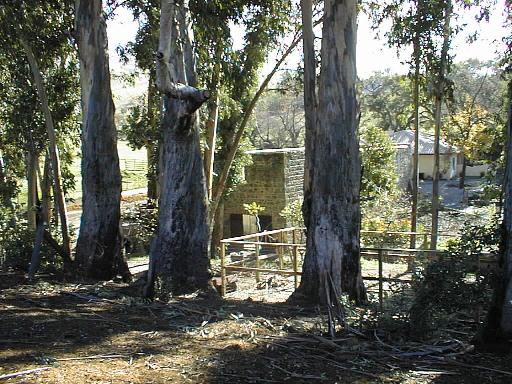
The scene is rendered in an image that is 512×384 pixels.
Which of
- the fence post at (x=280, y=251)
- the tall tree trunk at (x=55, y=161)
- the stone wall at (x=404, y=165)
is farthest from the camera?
the stone wall at (x=404, y=165)

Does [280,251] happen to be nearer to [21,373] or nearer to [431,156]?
[21,373]

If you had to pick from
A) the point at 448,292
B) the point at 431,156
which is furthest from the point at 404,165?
the point at 448,292

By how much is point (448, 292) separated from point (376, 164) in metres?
17.9

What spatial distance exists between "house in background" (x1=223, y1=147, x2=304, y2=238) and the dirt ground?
17867 millimetres

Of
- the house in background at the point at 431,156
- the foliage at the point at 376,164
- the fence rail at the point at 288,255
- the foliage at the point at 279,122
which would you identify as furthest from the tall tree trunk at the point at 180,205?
the foliage at the point at 279,122

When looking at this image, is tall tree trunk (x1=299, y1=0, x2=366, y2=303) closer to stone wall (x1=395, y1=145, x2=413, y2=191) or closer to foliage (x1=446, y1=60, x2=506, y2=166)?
foliage (x1=446, y1=60, x2=506, y2=166)

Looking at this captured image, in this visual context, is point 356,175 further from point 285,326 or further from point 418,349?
point 418,349

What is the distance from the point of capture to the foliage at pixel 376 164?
2369cm

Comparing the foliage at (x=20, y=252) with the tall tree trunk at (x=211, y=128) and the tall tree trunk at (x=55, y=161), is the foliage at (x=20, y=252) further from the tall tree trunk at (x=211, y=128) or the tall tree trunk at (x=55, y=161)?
the tall tree trunk at (x=211, y=128)

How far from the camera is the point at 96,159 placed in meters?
11.6

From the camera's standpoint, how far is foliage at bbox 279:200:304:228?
23.2m

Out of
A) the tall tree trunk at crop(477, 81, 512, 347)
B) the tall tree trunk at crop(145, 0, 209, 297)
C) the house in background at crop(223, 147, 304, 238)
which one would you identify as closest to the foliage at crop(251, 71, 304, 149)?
the house in background at crop(223, 147, 304, 238)

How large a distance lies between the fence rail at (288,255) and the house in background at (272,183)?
2927mm

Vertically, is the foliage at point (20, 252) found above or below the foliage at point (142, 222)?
above
